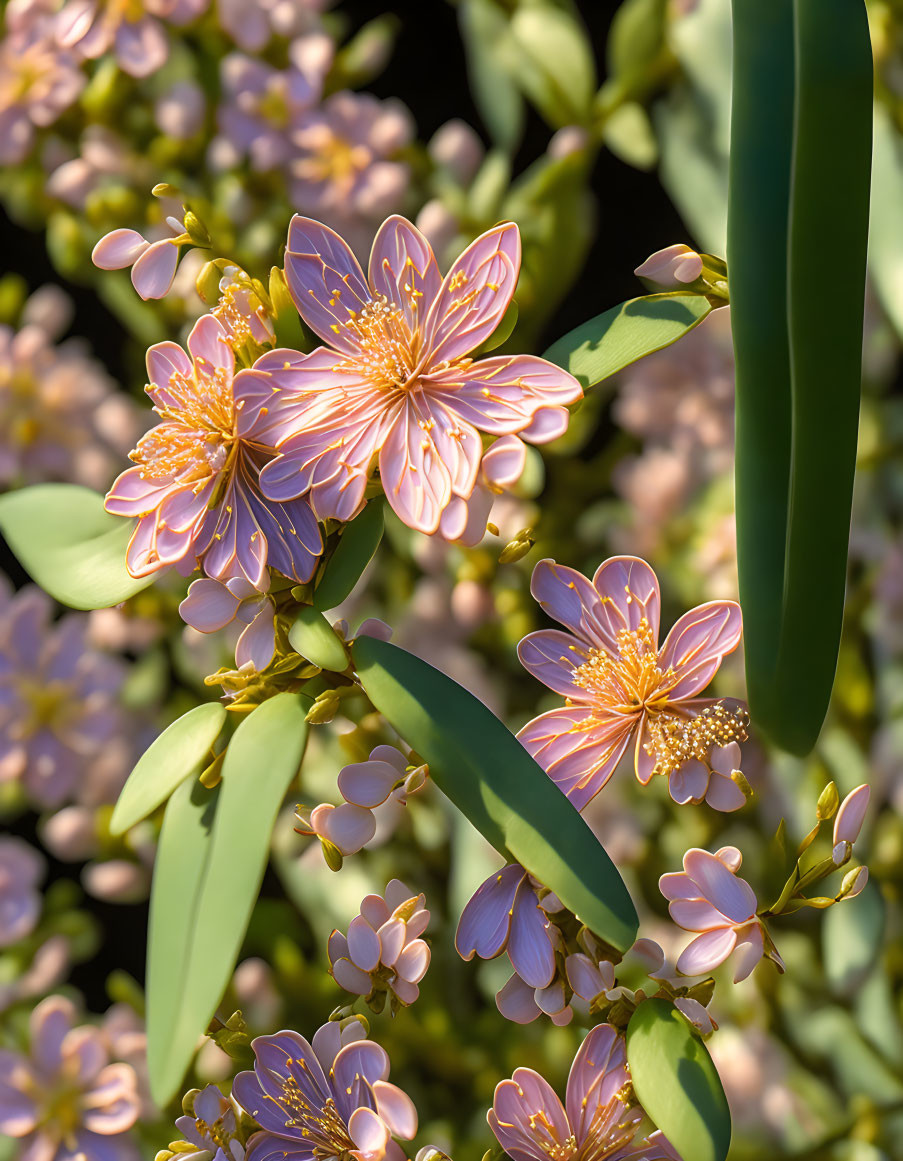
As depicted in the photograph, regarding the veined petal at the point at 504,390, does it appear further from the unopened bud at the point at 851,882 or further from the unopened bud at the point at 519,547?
the unopened bud at the point at 851,882

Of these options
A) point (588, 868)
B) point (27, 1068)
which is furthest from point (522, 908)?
point (27, 1068)

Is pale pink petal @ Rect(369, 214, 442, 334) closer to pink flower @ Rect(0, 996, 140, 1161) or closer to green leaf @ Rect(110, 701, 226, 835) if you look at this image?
green leaf @ Rect(110, 701, 226, 835)

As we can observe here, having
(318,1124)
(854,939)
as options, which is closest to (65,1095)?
(318,1124)

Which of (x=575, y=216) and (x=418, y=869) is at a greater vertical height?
(x=575, y=216)

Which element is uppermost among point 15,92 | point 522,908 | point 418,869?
point 15,92

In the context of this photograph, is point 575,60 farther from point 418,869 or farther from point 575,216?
point 418,869

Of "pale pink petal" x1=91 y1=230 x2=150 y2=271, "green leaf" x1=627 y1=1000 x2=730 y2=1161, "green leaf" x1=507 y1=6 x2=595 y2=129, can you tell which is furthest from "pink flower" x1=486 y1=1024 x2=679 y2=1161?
"green leaf" x1=507 y1=6 x2=595 y2=129
